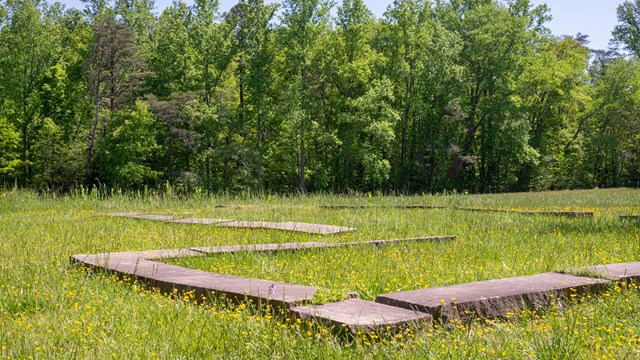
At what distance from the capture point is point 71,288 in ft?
16.8

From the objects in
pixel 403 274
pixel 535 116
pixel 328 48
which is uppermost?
pixel 328 48

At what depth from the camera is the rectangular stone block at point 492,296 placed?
3.92 m

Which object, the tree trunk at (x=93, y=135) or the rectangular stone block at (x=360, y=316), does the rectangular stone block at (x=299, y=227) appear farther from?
the tree trunk at (x=93, y=135)

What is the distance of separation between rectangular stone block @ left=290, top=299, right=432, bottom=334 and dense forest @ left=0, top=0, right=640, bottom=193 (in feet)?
116

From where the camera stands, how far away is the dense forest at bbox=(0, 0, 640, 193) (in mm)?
39562

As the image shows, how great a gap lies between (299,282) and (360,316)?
1.99 m

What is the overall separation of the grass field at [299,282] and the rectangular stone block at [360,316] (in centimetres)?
6

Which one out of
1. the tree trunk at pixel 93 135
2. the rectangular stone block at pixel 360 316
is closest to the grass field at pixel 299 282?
the rectangular stone block at pixel 360 316

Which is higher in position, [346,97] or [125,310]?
[346,97]

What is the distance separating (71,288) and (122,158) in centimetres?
3436

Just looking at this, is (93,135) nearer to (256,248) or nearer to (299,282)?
(256,248)

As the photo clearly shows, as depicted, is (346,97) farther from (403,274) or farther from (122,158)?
(403,274)

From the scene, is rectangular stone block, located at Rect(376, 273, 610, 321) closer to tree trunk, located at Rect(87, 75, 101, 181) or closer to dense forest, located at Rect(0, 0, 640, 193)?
dense forest, located at Rect(0, 0, 640, 193)

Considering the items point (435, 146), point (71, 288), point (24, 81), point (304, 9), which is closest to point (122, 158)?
point (24, 81)
